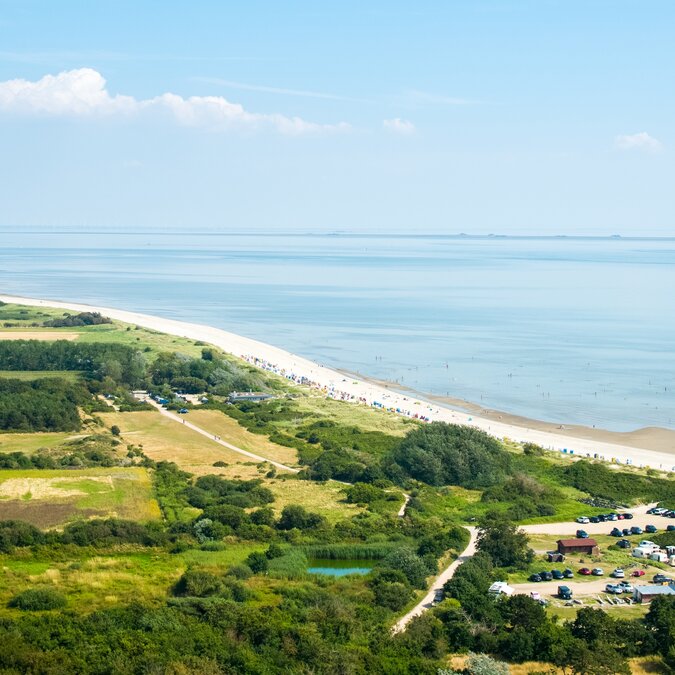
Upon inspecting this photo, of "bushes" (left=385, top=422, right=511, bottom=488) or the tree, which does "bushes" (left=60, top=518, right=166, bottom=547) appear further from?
"bushes" (left=385, top=422, right=511, bottom=488)

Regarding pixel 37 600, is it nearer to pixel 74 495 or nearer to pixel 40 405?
pixel 74 495

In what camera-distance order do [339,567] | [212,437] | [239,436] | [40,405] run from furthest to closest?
[40,405], [239,436], [212,437], [339,567]

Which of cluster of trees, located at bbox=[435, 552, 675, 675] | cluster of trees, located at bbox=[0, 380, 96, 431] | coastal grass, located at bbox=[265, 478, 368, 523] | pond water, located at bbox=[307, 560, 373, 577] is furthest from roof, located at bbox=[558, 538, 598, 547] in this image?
→ cluster of trees, located at bbox=[0, 380, 96, 431]

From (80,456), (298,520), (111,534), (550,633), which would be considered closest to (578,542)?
(550,633)

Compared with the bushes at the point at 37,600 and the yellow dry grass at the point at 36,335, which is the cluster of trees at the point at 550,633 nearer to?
the bushes at the point at 37,600

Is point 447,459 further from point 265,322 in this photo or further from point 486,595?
point 265,322

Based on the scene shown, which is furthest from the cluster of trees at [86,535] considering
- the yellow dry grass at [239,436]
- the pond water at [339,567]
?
the yellow dry grass at [239,436]

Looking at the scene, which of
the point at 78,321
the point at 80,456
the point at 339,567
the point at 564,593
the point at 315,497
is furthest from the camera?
the point at 78,321

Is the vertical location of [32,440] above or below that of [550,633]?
below

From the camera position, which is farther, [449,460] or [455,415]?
[455,415]
